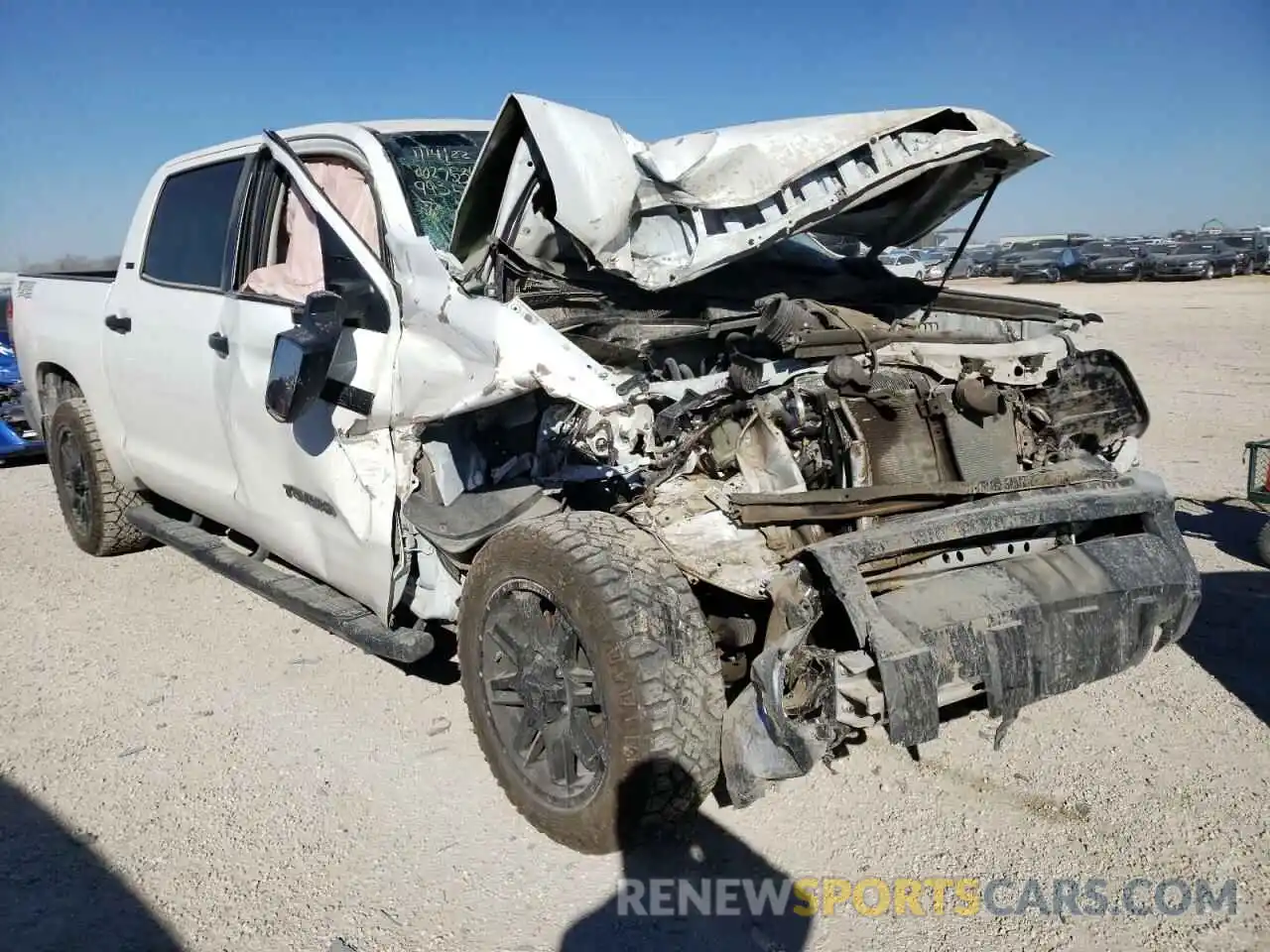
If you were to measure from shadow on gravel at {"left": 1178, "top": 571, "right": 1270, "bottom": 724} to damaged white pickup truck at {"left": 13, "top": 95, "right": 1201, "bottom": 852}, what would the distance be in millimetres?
957

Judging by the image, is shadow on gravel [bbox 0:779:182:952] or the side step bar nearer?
shadow on gravel [bbox 0:779:182:952]

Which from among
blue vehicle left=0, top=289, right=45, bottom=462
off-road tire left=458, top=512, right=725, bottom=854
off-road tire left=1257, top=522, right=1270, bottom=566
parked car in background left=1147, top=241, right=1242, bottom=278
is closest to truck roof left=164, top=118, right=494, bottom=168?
off-road tire left=458, top=512, right=725, bottom=854

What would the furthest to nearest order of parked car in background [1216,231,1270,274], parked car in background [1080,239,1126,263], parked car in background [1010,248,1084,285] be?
parked car in background [1010,248,1084,285] → parked car in background [1080,239,1126,263] → parked car in background [1216,231,1270,274]

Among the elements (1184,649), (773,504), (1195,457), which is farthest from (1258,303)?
(773,504)

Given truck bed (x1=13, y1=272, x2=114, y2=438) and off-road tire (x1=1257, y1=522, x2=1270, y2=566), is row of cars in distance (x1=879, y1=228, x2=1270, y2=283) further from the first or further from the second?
truck bed (x1=13, y1=272, x2=114, y2=438)

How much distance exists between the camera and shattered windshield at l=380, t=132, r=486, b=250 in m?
3.67

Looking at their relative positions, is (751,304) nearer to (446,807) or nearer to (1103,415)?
(1103,415)

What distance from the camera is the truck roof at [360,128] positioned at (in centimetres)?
400

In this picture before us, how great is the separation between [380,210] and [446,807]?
214cm

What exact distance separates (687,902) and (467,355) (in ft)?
5.75

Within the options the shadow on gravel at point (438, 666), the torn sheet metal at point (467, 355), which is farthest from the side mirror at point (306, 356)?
the shadow on gravel at point (438, 666)

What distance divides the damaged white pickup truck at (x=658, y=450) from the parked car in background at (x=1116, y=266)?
33841 mm

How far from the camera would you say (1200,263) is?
107 feet
